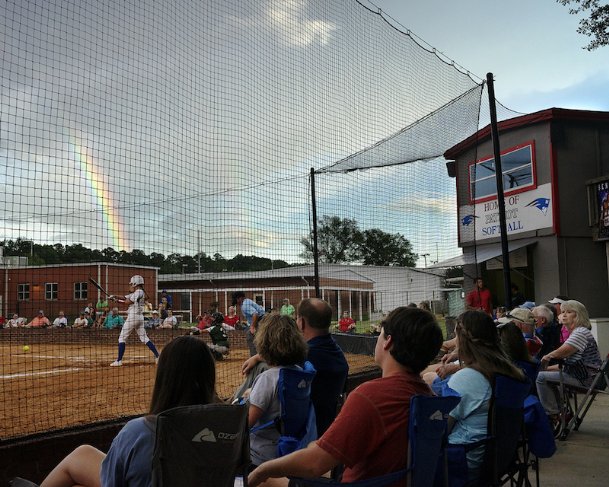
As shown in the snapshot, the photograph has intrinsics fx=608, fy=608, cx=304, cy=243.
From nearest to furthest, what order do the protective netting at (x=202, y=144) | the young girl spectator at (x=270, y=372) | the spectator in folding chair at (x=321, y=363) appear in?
the young girl spectator at (x=270, y=372)
the spectator in folding chair at (x=321, y=363)
the protective netting at (x=202, y=144)

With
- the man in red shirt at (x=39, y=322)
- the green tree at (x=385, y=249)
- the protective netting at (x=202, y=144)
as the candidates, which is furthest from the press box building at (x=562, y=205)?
the man in red shirt at (x=39, y=322)

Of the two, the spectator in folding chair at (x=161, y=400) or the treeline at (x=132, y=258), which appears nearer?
the spectator in folding chair at (x=161, y=400)

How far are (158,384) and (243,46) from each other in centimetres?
496

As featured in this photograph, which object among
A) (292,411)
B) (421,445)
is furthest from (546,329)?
(421,445)

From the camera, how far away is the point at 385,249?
8766mm

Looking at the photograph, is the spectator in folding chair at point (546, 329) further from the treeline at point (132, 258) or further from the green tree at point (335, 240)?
the treeline at point (132, 258)

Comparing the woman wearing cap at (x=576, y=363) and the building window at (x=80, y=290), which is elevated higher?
the building window at (x=80, y=290)

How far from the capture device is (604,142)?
13734mm

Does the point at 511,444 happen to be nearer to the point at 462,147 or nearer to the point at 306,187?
the point at 306,187

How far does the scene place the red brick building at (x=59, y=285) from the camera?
6.84m

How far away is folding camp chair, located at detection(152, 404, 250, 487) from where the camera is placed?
196 centimetres

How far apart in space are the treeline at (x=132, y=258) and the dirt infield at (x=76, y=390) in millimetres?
1406

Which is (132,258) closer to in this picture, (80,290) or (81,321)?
(80,290)

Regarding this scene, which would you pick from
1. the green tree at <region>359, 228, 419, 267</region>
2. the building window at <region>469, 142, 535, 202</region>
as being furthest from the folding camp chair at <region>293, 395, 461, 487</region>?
the building window at <region>469, 142, 535, 202</region>
